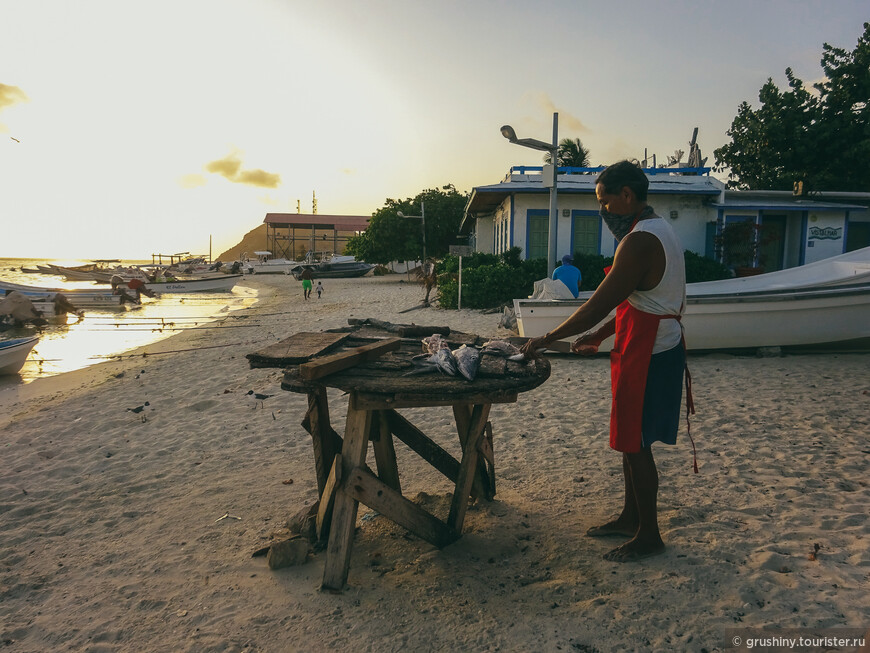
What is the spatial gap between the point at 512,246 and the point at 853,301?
1016 centimetres

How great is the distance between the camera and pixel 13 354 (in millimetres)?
11047

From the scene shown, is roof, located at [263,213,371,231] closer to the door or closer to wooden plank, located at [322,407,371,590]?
the door

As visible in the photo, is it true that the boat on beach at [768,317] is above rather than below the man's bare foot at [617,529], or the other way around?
above

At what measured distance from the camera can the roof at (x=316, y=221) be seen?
58.0 meters

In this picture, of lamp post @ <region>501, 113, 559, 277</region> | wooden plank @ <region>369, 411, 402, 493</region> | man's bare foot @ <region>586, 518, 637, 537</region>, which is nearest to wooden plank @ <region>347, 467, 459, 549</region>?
wooden plank @ <region>369, 411, 402, 493</region>

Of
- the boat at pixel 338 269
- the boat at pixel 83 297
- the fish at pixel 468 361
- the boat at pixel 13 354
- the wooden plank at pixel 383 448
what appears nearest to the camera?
the fish at pixel 468 361

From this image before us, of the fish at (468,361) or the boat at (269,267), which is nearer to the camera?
the fish at (468,361)

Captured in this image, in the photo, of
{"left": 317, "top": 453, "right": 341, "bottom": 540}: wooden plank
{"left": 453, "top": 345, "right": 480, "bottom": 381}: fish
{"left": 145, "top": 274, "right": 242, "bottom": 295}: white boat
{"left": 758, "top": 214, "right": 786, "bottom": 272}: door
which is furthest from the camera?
{"left": 145, "top": 274, "right": 242, "bottom": 295}: white boat

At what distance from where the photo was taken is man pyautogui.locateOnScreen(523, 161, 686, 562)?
9.81 feet

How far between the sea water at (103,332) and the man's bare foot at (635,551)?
467 inches

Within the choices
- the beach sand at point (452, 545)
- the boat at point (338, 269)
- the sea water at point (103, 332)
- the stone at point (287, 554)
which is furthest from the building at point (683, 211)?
the boat at point (338, 269)

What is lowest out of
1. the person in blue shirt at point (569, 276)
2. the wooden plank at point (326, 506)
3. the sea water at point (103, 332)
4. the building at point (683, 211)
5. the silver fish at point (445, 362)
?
the sea water at point (103, 332)

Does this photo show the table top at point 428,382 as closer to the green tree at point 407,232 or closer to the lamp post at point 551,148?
the lamp post at point 551,148

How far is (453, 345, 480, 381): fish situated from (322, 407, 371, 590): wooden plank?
59cm
